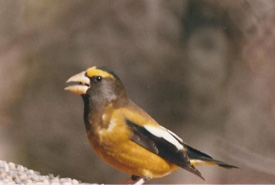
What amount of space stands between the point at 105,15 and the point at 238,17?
720 mm

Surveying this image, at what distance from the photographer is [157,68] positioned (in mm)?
3984

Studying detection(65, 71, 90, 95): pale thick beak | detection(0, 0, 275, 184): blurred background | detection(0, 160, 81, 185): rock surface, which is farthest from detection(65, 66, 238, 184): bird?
detection(0, 0, 275, 184): blurred background

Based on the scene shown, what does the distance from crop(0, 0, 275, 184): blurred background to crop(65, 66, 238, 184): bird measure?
4.37 ft

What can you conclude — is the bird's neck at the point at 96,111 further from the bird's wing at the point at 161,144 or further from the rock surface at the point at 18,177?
the rock surface at the point at 18,177

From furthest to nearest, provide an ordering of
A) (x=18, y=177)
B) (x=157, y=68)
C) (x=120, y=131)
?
1. (x=157, y=68)
2. (x=18, y=177)
3. (x=120, y=131)

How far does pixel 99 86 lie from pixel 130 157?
0.26m

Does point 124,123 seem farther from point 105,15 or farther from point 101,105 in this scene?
point 105,15

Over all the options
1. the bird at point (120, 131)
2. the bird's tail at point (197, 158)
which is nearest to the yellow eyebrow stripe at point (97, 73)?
the bird at point (120, 131)

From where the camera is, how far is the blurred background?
12.9 ft

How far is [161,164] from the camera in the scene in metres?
2.53

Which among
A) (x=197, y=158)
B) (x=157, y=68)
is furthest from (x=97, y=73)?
(x=157, y=68)

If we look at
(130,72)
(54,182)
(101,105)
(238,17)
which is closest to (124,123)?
(101,105)

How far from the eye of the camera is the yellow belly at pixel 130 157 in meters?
2.43

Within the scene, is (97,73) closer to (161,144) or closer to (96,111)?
(96,111)
